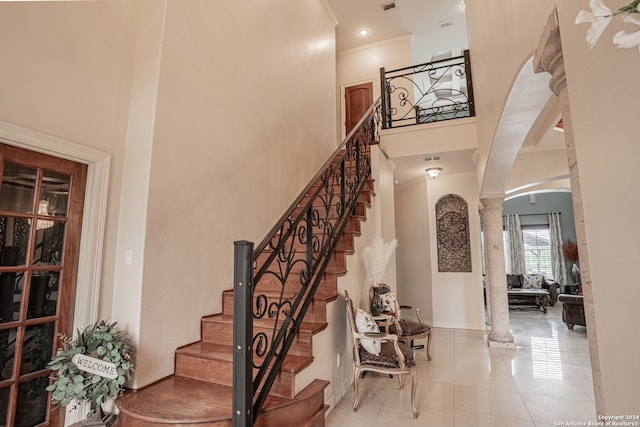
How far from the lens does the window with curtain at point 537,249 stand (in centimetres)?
1124

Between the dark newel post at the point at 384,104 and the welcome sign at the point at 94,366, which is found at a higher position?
the dark newel post at the point at 384,104

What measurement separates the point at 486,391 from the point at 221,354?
2.83 meters

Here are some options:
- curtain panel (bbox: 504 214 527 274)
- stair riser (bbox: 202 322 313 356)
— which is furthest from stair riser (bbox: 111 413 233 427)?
curtain panel (bbox: 504 214 527 274)

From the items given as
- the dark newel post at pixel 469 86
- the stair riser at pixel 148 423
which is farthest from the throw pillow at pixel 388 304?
the dark newel post at pixel 469 86

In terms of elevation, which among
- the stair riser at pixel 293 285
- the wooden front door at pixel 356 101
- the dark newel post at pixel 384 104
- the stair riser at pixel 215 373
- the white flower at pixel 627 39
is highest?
the wooden front door at pixel 356 101

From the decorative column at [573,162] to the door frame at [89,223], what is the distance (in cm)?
299

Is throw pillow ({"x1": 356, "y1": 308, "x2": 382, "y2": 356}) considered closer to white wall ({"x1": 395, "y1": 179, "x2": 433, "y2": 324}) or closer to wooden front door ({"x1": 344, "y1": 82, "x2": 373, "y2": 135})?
white wall ({"x1": 395, "y1": 179, "x2": 433, "y2": 324})

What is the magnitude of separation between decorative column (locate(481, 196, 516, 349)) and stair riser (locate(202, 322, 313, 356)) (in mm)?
4054

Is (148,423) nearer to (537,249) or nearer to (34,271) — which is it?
(34,271)

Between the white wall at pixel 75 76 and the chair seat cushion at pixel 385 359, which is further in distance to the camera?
the chair seat cushion at pixel 385 359

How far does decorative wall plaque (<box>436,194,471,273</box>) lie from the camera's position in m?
6.86

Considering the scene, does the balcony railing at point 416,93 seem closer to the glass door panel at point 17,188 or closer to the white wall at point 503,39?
the white wall at point 503,39

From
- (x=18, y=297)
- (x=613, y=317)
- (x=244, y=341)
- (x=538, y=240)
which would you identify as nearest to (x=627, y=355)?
(x=613, y=317)

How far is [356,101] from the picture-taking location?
25.3ft
